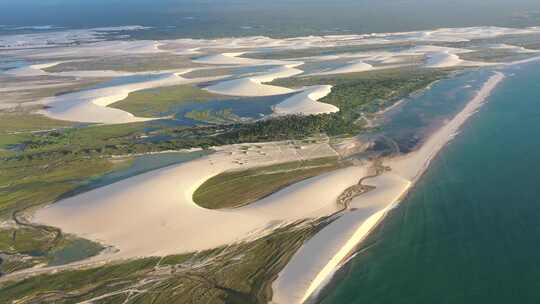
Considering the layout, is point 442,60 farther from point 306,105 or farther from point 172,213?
point 172,213

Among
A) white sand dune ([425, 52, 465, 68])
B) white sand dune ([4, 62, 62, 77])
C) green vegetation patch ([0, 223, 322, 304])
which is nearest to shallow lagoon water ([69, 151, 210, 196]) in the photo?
green vegetation patch ([0, 223, 322, 304])

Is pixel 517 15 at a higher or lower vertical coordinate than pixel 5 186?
higher

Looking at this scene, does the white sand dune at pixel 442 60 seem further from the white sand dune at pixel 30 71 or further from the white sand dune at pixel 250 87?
the white sand dune at pixel 30 71

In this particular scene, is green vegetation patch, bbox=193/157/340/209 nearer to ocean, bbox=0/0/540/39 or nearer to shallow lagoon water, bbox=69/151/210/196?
shallow lagoon water, bbox=69/151/210/196

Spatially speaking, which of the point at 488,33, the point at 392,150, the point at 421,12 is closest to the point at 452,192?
the point at 392,150

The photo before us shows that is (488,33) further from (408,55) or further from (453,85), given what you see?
(453,85)

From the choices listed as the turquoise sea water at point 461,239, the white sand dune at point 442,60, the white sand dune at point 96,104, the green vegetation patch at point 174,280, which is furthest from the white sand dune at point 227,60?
the green vegetation patch at point 174,280

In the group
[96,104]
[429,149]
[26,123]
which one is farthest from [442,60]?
[26,123]
